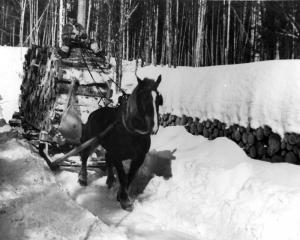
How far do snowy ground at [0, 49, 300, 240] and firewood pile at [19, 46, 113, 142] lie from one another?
1.44 m

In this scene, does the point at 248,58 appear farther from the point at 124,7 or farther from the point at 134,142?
the point at 134,142

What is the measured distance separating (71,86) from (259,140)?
3.87m

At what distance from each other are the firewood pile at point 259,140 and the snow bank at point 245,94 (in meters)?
0.10

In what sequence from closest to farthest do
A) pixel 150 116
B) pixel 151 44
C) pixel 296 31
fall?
pixel 150 116, pixel 296 31, pixel 151 44

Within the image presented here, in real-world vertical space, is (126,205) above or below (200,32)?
below

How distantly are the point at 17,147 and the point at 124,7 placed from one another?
1200cm

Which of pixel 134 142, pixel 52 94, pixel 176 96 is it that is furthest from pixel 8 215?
pixel 176 96

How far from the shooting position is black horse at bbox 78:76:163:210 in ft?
18.8

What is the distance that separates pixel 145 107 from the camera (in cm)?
577

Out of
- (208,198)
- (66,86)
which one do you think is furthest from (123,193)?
(66,86)

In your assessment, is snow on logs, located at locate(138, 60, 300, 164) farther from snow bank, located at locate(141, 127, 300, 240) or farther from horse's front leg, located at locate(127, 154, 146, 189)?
horse's front leg, located at locate(127, 154, 146, 189)

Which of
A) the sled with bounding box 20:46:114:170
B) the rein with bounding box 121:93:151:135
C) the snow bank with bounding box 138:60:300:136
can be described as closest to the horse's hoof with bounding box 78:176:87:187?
the sled with bounding box 20:46:114:170

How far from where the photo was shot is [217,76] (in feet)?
26.6

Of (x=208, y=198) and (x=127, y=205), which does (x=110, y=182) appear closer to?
(x=127, y=205)
